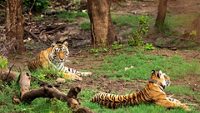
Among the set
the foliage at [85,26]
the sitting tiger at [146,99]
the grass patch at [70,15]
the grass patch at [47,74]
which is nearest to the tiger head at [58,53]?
the grass patch at [47,74]

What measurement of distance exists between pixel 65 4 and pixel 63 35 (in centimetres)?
514

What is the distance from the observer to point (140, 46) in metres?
14.6

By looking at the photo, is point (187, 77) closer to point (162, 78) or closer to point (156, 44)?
point (162, 78)

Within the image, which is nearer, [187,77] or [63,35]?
[187,77]

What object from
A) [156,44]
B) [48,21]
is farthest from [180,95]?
[48,21]

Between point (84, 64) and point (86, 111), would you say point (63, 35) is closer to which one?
point (84, 64)

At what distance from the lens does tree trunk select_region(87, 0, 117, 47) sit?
15125 mm

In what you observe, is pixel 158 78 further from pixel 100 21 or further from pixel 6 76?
pixel 100 21

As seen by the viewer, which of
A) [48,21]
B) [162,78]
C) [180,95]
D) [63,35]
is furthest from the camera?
[48,21]

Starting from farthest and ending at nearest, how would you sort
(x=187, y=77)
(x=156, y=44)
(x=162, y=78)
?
(x=156, y=44), (x=187, y=77), (x=162, y=78)

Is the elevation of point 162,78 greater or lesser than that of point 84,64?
greater

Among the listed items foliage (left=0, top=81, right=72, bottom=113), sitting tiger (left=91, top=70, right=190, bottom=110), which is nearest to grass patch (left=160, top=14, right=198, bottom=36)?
sitting tiger (left=91, top=70, right=190, bottom=110)

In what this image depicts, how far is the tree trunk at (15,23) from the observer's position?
1466cm

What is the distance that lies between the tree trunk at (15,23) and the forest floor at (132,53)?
386 millimetres
